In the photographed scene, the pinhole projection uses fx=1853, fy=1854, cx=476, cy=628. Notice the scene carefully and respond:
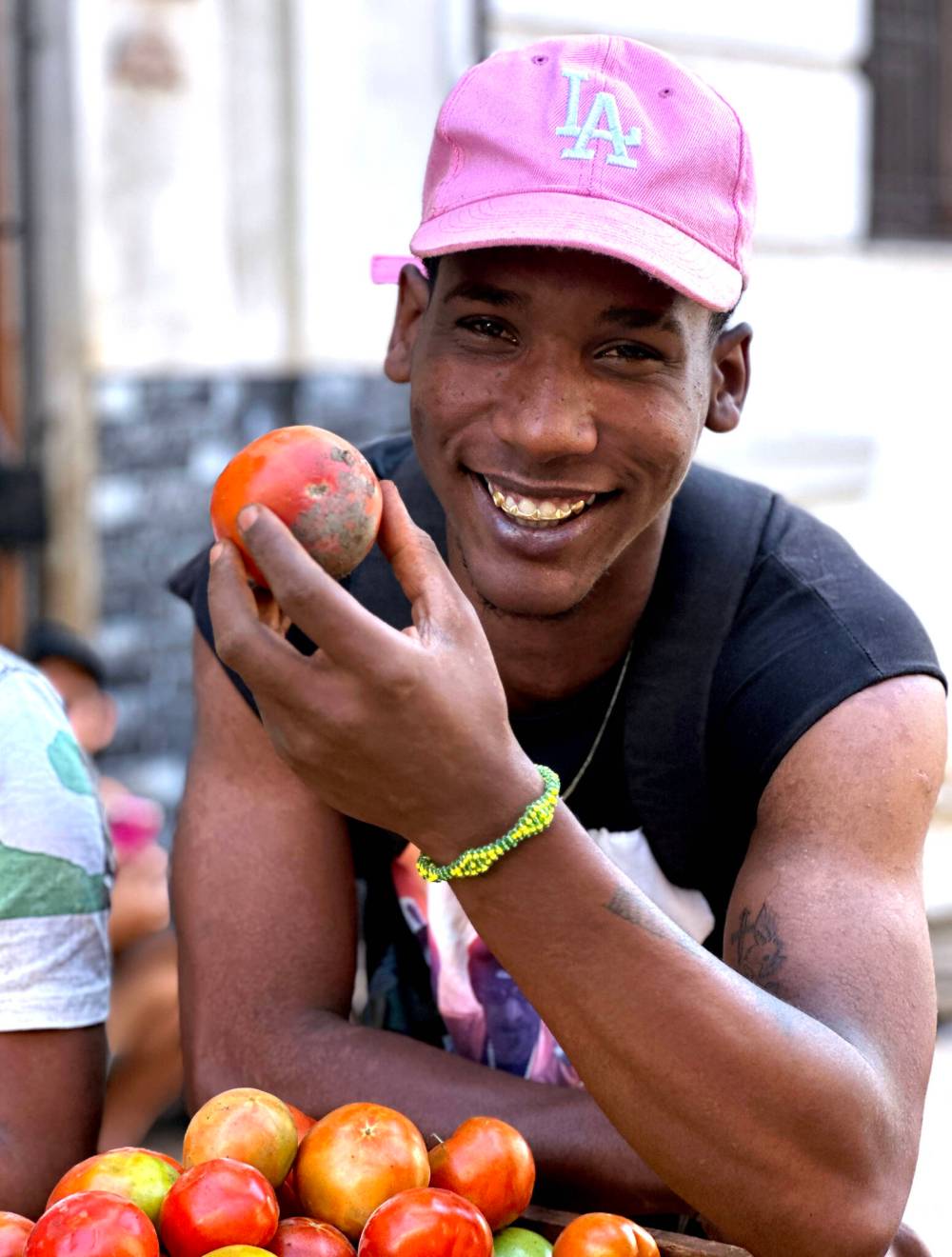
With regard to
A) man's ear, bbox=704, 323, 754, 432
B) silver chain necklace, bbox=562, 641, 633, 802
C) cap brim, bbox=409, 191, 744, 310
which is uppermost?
cap brim, bbox=409, 191, 744, 310

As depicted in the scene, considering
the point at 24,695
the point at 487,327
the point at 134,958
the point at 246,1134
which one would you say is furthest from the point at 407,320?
the point at 134,958

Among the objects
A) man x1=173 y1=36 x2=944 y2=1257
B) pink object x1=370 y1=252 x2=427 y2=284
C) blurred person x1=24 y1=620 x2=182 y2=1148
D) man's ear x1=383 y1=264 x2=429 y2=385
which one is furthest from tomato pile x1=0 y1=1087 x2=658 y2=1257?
blurred person x1=24 y1=620 x2=182 y2=1148

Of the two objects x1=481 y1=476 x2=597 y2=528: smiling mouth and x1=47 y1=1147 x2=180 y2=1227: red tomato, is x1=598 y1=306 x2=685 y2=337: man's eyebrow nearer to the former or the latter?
x1=481 y1=476 x2=597 y2=528: smiling mouth

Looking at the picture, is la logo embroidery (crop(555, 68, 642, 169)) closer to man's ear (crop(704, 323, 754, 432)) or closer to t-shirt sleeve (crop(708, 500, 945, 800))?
man's ear (crop(704, 323, 754, 432))

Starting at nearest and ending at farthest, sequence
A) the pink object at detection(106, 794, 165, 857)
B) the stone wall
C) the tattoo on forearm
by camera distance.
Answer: the tattoo on forearm → the pink object at detection(106, 794, 165, 857) → the stone wall

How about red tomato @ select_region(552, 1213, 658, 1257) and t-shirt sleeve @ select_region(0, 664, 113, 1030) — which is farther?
t-shirt sleeve @ select_region(0, 664, 113, 1030)

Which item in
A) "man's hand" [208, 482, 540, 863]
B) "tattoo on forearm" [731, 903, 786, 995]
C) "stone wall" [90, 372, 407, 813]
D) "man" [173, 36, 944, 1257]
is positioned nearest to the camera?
"man's hand" [208, 482, 540, 863]

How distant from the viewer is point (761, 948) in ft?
7.11

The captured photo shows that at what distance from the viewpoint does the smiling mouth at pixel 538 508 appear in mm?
2252

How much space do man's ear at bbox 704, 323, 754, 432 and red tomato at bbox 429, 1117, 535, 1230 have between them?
3.28ft

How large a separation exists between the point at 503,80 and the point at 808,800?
0.96 metres

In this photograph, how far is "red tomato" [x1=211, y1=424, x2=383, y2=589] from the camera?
191 centimetres

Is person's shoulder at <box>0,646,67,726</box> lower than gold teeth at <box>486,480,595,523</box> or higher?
lower

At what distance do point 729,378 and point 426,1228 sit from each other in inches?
49.5
